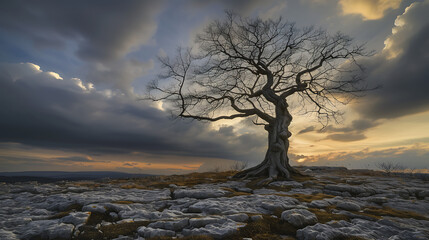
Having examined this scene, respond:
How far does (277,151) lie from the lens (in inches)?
592

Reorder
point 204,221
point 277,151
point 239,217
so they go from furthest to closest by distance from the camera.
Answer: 1. point 277,151
2. point 239,217
3. point 204,221

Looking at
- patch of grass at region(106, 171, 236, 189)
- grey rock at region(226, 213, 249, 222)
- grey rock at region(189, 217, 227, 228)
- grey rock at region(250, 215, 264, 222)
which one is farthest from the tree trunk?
grey rock at region(189, 217, 227, 228)

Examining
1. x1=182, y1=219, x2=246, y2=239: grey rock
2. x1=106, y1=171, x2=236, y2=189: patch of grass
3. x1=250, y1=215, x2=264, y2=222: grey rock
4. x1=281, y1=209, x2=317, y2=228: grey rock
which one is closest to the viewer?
x1=182, y1=219, x2=246, y2=239: grey rock

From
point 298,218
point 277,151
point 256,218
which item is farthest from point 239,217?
point 277,151

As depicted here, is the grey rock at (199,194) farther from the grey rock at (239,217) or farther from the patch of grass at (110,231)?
the patch of grass at (110,231)

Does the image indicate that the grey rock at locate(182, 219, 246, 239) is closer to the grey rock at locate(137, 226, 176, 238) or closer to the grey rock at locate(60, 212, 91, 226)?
the grey rock at locate(137, 226, 176, 238)

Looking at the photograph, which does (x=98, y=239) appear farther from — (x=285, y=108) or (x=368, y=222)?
(x=285, y=108)

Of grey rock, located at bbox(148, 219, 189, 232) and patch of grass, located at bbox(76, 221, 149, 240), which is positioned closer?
patch of grass, located at bbox(76, 221, 149, 240)

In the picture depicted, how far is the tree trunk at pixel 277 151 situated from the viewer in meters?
14.7

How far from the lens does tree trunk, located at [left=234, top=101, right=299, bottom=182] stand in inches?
580

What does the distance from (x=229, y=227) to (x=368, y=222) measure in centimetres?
356

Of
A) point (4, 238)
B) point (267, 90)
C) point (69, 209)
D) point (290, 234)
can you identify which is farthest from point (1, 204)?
point (267, 90)

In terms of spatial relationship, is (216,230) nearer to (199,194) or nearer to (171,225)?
(171,225)

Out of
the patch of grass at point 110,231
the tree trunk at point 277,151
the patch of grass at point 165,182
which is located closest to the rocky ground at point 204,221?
the patch of grass at point 110,231
